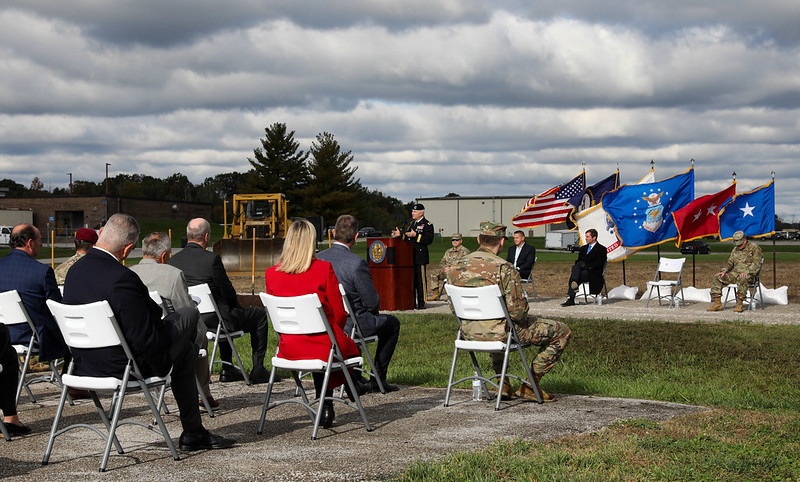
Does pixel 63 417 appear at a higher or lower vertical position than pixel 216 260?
lower

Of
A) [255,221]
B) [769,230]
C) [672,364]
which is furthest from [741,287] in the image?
[255,221]

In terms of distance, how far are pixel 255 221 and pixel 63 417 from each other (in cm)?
2978

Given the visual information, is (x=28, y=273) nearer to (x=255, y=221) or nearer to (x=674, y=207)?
(x=674, y=207)

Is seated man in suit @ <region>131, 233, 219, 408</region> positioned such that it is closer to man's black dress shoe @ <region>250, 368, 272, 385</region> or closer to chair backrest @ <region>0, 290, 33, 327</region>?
chair backrest @ <region>0, 290, 33, 327</region>

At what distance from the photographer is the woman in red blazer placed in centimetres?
716

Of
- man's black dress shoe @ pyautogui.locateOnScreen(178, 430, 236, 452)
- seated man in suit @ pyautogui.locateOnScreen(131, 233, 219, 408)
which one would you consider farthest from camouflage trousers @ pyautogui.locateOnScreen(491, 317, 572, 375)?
man's black dress shoe @ pyautogui.locateOnScreen(178, 430, 236, 452)

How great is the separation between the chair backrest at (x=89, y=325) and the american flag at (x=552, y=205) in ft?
63.2

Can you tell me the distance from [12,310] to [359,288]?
3020 mm

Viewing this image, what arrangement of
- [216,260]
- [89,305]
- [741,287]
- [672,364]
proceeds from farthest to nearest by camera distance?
[741,287], [672,364], [216,260], [89,305]

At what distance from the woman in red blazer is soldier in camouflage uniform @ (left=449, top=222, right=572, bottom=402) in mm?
1453

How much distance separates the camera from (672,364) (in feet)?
36.7

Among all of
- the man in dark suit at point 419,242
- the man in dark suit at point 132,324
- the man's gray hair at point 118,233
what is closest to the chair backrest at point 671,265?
the man in dark suit at point 419,242

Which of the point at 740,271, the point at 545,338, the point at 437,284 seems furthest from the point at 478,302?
the point at 437,284

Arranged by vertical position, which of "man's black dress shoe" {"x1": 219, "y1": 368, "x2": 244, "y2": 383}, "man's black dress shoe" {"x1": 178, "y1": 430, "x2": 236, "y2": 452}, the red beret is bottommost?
"man's black dress shoe" {"x1": 219, "y1": 368, "x2": 244, "y2": 383}
